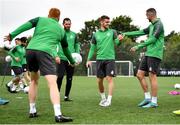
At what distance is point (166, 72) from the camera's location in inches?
1553

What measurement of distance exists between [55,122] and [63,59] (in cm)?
420

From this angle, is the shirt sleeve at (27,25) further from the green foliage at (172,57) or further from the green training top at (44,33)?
the green foliage at (172,57)

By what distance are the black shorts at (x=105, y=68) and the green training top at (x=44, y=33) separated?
280 centimetres

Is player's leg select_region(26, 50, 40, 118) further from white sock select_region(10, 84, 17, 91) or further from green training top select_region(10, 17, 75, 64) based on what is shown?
white sock select_region(10, 84, 17, 91)

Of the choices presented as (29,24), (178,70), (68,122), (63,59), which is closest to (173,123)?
(68,122)

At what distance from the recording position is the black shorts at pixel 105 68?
32.4 ft

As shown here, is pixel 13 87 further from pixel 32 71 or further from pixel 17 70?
pixel 32 71

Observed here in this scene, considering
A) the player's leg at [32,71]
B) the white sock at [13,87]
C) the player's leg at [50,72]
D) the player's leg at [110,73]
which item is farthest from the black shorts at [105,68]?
the white sock at [13,87]

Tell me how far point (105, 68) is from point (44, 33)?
316 centimetres

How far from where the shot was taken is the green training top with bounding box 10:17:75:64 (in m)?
7.15

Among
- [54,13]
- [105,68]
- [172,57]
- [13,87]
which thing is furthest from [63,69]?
[172,57]

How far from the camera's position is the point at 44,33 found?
7164 millimetres

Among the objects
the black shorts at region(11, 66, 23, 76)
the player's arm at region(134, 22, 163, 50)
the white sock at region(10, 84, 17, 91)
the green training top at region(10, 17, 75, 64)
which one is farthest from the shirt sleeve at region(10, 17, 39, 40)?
the black shorts at region(11, 66, 23, 76)

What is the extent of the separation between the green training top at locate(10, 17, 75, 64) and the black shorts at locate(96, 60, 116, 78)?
110 inches
